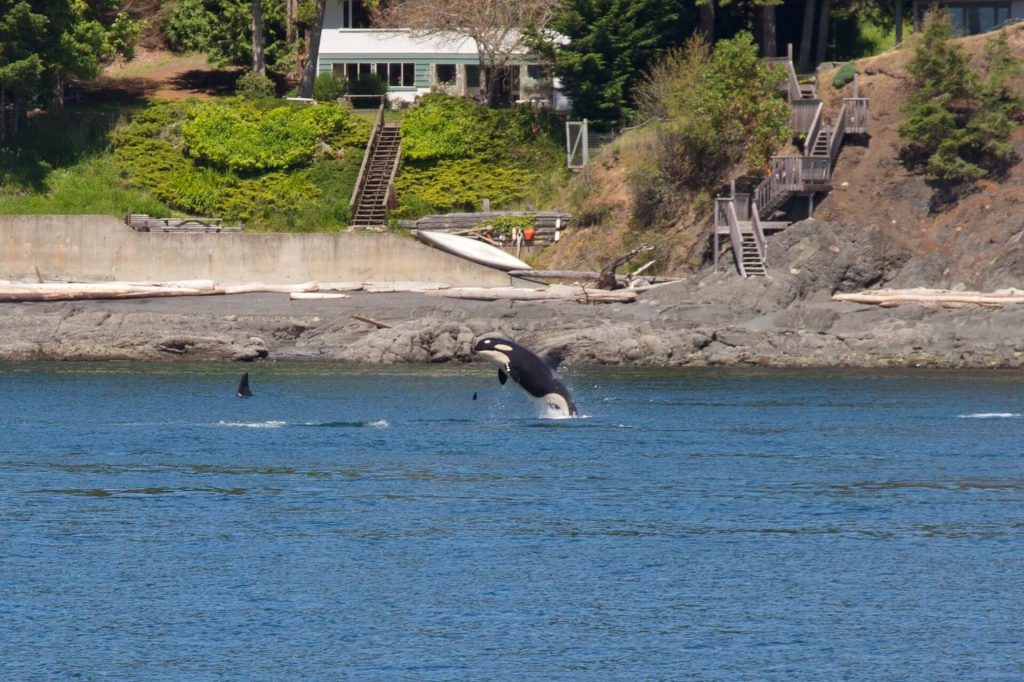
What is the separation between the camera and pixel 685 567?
2022 centimetres

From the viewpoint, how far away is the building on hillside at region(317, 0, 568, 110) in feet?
218

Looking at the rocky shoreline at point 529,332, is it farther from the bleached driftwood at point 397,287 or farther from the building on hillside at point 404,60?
the building on hillside at point 404,60

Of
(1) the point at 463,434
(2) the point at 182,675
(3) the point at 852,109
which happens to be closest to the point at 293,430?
(1) the point at 463,434

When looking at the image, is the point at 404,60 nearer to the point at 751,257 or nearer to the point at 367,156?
the point at 367,156

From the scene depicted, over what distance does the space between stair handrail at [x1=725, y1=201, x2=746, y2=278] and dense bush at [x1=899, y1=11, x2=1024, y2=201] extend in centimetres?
659

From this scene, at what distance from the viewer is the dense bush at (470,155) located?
5816 centimetres

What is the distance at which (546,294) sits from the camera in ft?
163

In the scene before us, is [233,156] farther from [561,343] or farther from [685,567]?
[685,567]

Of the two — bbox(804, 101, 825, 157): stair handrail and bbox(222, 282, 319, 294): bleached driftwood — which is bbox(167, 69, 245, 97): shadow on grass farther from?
bbox(804, 101, 825, 157): stair handrail

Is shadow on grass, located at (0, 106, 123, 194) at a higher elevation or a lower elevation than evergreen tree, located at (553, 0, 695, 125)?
lower

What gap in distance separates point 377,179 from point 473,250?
302 inches

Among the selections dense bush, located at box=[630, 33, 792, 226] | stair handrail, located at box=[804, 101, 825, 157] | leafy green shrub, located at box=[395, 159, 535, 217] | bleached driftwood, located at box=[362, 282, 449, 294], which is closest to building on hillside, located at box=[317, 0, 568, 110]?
leafy green shrub, located at box=[395, 159, 535, 217]

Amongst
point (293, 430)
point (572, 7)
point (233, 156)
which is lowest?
point (293, 430)

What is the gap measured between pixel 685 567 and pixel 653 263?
3353cm
